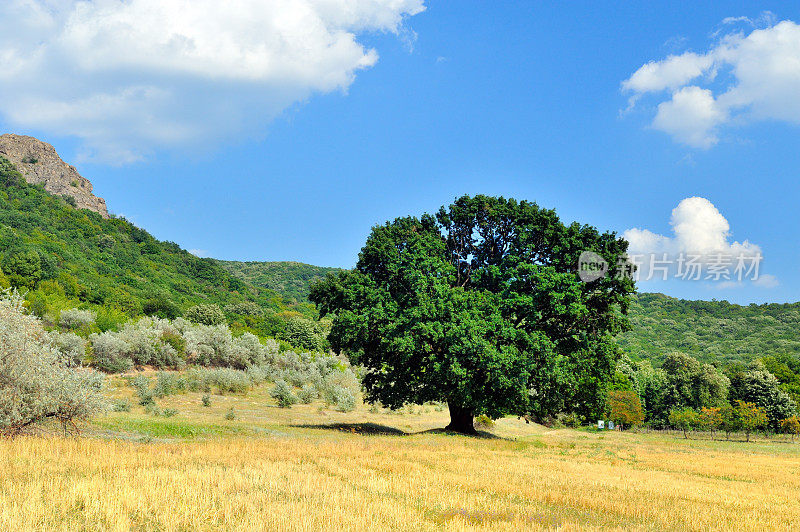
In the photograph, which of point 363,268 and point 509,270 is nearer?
point 509,270

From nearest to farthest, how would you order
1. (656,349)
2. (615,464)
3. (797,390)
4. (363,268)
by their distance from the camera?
(615,464) → (363,268) → (797,390) → (656,349)

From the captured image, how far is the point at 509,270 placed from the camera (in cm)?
2944

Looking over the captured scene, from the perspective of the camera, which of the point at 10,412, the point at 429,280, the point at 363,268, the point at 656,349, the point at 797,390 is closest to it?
the point at 10,412

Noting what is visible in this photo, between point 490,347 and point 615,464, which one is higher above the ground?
point 490,347

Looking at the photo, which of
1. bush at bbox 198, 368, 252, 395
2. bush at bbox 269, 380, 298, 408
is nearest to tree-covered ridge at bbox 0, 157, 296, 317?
bush at bbox 198, 368, 252, 395

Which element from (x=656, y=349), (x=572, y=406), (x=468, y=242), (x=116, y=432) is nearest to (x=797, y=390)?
(x=656, y=349)

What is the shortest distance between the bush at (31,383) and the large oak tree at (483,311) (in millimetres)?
13426

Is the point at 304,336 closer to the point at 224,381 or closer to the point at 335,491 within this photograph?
the point at 224,381

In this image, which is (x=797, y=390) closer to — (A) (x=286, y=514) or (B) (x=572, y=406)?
(B) (x=572, y=406)

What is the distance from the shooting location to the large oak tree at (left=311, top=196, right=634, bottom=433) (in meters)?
27.2

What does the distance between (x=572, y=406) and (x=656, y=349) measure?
420ft

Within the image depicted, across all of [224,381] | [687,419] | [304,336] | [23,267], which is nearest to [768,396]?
[687,419]

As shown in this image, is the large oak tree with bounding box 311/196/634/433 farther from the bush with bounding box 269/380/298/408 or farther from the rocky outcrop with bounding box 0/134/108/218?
the rocky outcrop with bounding box 0/134/108/218

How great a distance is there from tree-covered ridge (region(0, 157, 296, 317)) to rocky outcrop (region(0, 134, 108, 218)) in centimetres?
2615
